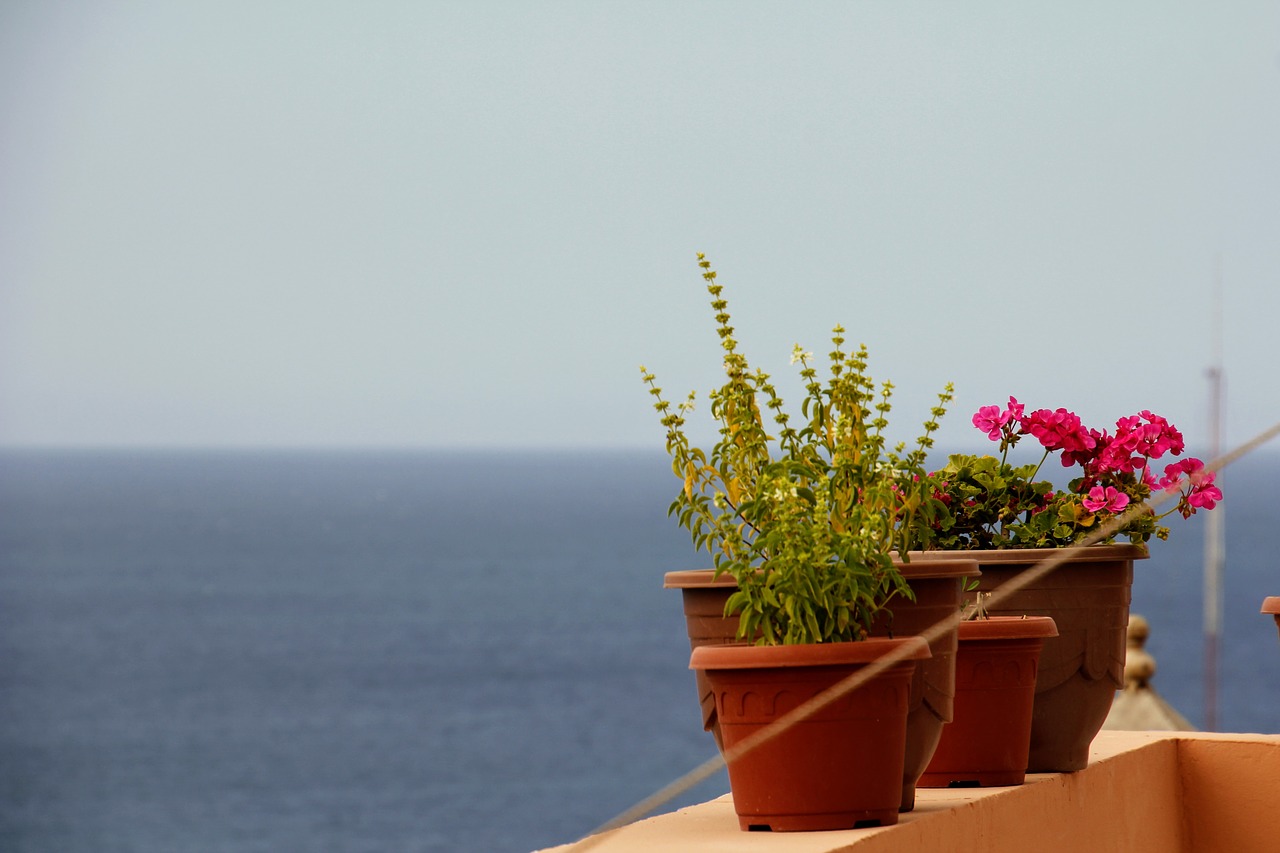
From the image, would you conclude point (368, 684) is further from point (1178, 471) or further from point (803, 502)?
point (803, 502)

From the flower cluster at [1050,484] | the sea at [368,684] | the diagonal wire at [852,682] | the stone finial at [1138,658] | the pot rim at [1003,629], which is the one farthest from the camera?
the sea at [368,684]

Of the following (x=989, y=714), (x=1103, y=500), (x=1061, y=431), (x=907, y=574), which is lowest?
(x=989, y=714)

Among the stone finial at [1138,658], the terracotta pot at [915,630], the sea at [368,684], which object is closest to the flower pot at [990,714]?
the terracotta pot at [915,630]

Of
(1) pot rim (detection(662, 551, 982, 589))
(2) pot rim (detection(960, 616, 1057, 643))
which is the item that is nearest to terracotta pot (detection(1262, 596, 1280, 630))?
(2) pot rim (detection(960, 616, 1057, 643))

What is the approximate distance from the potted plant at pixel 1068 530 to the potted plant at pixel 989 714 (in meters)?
0.18

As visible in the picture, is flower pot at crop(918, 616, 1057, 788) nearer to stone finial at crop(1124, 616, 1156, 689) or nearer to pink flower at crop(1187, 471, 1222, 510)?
pink flower at crop(1187, 471, 1222, 510)

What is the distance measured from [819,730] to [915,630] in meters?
0.25

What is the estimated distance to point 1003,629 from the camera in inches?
105

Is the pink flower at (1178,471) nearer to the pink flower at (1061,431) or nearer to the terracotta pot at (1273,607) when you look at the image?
the pink flower at (1061,431)

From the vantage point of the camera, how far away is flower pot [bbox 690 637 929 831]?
2.23 meters

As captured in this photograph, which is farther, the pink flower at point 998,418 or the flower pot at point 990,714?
the pink flower at point 998,418

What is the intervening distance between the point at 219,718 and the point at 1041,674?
67.3 meters

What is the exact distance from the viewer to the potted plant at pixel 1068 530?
289 centimetres

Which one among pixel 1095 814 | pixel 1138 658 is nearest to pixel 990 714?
pixel 1095 814
